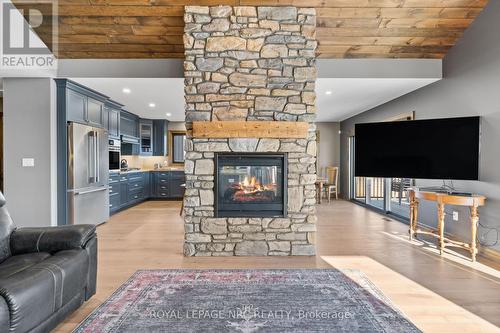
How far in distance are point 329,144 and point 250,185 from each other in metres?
5.80

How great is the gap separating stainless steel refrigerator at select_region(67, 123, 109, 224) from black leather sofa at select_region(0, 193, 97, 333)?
2.17 metres

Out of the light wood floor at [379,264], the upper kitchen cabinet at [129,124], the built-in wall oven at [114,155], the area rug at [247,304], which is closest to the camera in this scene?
the area rug at [247,304]

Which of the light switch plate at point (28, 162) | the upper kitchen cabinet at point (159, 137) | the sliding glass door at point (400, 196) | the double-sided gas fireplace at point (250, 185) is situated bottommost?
the sliding glass door at point (400, 196)

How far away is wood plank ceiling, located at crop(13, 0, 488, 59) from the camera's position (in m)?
3.45

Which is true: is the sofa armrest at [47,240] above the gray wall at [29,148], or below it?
below

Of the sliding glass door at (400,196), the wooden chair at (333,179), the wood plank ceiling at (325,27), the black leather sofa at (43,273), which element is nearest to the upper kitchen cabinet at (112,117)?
the wood plank ceiling at (325,27)

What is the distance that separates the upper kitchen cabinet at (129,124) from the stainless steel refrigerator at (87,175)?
1.58m

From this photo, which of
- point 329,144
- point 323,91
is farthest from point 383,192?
point 329,144

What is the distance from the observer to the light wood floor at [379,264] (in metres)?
2.14

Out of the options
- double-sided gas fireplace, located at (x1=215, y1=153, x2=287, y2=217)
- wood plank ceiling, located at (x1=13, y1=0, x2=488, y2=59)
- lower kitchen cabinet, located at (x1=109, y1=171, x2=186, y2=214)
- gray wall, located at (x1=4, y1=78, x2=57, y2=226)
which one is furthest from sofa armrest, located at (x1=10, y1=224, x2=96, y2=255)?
lower kitchen cabinet, located at (x1=109, y1=171, x2=186, y2=214)

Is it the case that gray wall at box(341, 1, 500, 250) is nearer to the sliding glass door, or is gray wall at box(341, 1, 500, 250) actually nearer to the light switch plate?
the sliding glass door

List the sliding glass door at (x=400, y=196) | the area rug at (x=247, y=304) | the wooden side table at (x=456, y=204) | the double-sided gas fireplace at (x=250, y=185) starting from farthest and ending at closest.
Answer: the sliding glass door at (x=400, y=196) < the double-sided gas fireplace at (x=250, y=185) < the wooden side table at (x=456, y=204) < the area rug at (x=247, y=304)

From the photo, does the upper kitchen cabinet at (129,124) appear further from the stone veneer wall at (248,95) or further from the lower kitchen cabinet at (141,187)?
the stone veneer wall at (248,95)

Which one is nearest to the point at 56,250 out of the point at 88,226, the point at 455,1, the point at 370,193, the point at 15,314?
the point at 88,226
